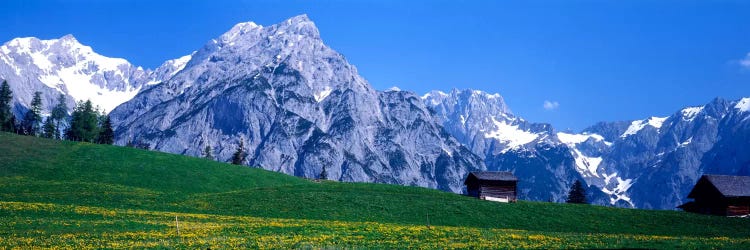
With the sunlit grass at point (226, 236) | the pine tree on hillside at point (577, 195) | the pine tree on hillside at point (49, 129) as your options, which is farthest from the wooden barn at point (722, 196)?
the pine tree on hillside at point (49, 129)

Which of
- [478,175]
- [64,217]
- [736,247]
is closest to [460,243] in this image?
[736,247]

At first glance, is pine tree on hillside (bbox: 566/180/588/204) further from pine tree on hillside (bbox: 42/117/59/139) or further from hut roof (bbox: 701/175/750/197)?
pine tree on hillside (bbox: 42/117/59/139)

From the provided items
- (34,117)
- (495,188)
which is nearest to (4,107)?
(34,117)

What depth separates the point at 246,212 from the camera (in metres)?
63.1

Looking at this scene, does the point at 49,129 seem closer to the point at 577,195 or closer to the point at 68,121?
the point at 68,121

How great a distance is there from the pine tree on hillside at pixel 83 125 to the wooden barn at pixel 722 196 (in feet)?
465

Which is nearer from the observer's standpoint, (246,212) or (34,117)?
(246,212)

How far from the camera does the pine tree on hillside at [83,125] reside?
143250mm

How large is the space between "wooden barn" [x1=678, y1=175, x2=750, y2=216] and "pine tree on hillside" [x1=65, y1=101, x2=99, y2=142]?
465ft

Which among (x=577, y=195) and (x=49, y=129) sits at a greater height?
(x=49, y=129)

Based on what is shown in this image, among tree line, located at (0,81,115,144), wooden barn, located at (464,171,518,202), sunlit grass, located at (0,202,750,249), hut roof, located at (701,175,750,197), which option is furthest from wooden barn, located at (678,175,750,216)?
tree line, located at (0,81,115,144)

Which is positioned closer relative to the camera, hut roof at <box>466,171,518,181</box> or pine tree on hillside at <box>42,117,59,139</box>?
hut roof at <box>466,171,518,181</box>

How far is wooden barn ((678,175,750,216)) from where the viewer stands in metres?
75.6

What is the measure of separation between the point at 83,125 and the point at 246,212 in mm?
103925
